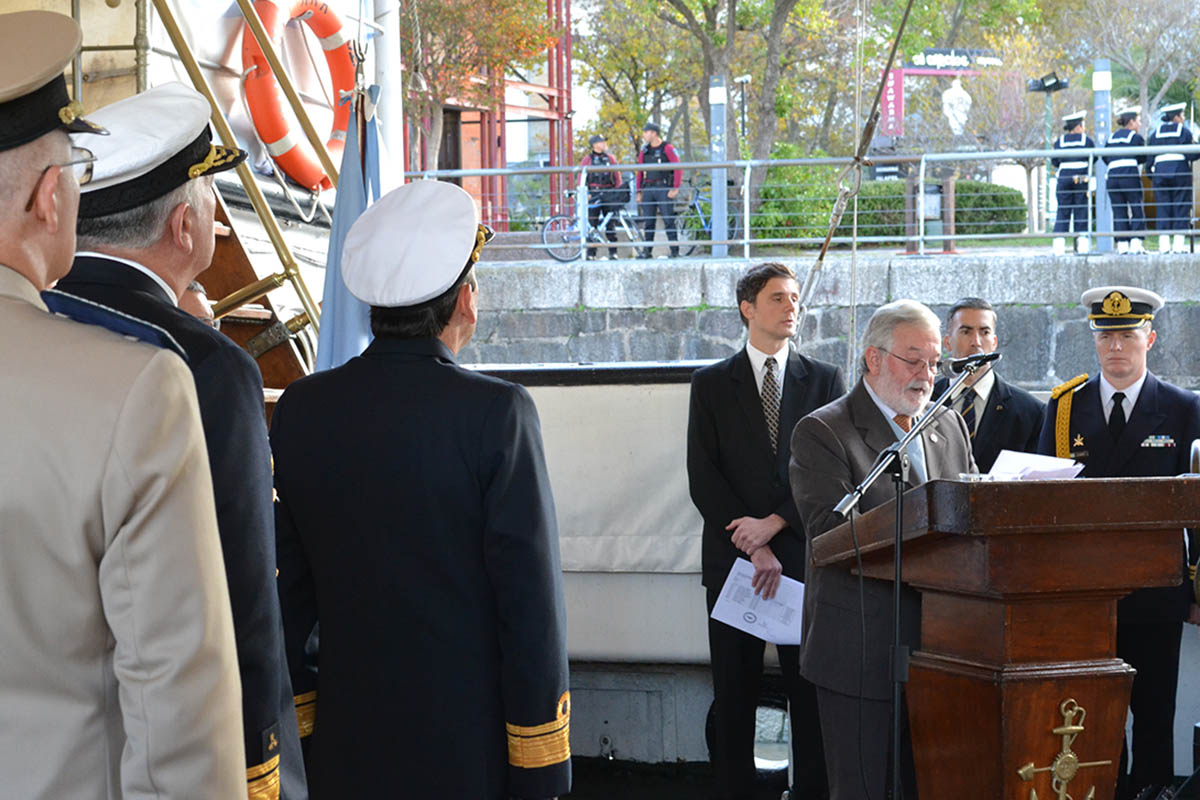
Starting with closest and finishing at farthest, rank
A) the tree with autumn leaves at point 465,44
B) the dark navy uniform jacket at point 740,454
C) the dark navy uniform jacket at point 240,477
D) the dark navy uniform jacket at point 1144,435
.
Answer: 1. the dark navy uniform jacket at point 240,477
2. the dark navy uniform jacket at point 1144,435
3. the dark navy uniform jacket at point 740,454
4. the tree with autumn leaves at point 465,44

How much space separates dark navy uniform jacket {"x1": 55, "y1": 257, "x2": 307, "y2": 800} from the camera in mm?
1798

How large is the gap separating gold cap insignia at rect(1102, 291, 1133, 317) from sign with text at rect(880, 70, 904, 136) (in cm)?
1906

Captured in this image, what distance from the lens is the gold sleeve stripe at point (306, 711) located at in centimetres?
233

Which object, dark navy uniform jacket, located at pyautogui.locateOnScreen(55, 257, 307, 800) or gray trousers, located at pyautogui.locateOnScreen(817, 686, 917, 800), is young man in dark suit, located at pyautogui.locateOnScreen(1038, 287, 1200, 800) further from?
dark navy uniform jacket, located at pyautogui.locateOnScreen(55, 257, 307, 800)

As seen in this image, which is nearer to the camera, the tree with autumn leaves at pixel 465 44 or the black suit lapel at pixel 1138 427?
the black suit lapel at pixel 1138 427

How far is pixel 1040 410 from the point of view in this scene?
15.0ft

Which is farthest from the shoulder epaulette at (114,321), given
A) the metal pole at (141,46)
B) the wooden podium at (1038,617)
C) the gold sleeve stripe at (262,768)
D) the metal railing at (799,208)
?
the metal railing at (799,208)

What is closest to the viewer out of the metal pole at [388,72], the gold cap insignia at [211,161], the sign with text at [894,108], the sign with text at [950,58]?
the gold cap insignia at [211,161]

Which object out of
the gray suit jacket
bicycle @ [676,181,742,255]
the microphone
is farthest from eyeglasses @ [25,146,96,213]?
bicycle @ [676,181,742,255]

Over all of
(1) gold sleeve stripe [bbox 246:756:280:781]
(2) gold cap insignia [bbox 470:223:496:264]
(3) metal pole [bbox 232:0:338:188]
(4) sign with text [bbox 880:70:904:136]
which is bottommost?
(1) gold sleeve stripe [bbox 246:756:280:781]

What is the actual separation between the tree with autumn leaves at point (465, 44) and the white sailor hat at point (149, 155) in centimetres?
1581

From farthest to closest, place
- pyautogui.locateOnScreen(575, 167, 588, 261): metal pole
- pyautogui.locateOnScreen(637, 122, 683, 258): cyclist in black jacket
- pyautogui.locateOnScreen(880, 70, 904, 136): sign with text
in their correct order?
pyautogui.locateOnScreen(880, 70, 904, 136): sign with text, pyautogui.locateOnScreen(637, 122, 683, 258): cyclist in black jacket, pyautogui.locateOnScreen(575, 167, 588, 261): metal pole

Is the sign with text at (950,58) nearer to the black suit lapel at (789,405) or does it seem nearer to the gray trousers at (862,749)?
the black suit lapel at (789,405)

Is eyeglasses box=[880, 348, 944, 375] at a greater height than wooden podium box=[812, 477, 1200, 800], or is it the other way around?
eyeglasses box=[880, 348, 944, 375]
